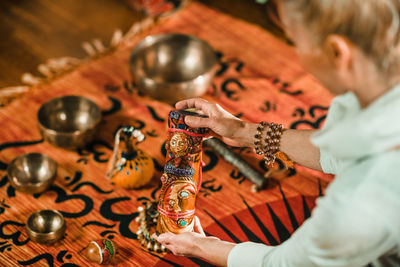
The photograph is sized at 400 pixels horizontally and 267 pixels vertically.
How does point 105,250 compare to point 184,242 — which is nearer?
point 184,242

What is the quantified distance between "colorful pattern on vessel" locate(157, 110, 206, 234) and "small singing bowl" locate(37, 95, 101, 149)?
1.38 feet

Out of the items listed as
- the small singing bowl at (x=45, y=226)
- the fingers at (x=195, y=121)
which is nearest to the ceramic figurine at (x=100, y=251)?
the small singing bowl at (x=45, y=226)

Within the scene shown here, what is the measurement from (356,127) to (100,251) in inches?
27.0

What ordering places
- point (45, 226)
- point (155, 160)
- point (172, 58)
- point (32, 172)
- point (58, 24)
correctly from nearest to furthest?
point (45, 226) → point (32, 172) → point (155, 160) → point (172, 58) → point (58, 24)

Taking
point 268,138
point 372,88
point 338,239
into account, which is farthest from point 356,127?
point 268,138

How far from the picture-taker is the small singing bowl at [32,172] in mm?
1252

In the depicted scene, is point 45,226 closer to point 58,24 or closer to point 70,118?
point 70,118

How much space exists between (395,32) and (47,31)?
187 cm

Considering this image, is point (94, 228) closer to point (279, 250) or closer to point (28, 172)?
point (28, 172)

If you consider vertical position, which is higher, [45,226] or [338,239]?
[338,239]

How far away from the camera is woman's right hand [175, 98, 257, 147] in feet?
3.42

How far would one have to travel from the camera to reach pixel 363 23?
0.68 metres

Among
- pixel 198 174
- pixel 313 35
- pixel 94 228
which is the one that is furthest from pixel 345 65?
pixel 94 228

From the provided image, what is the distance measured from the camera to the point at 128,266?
1114mm
